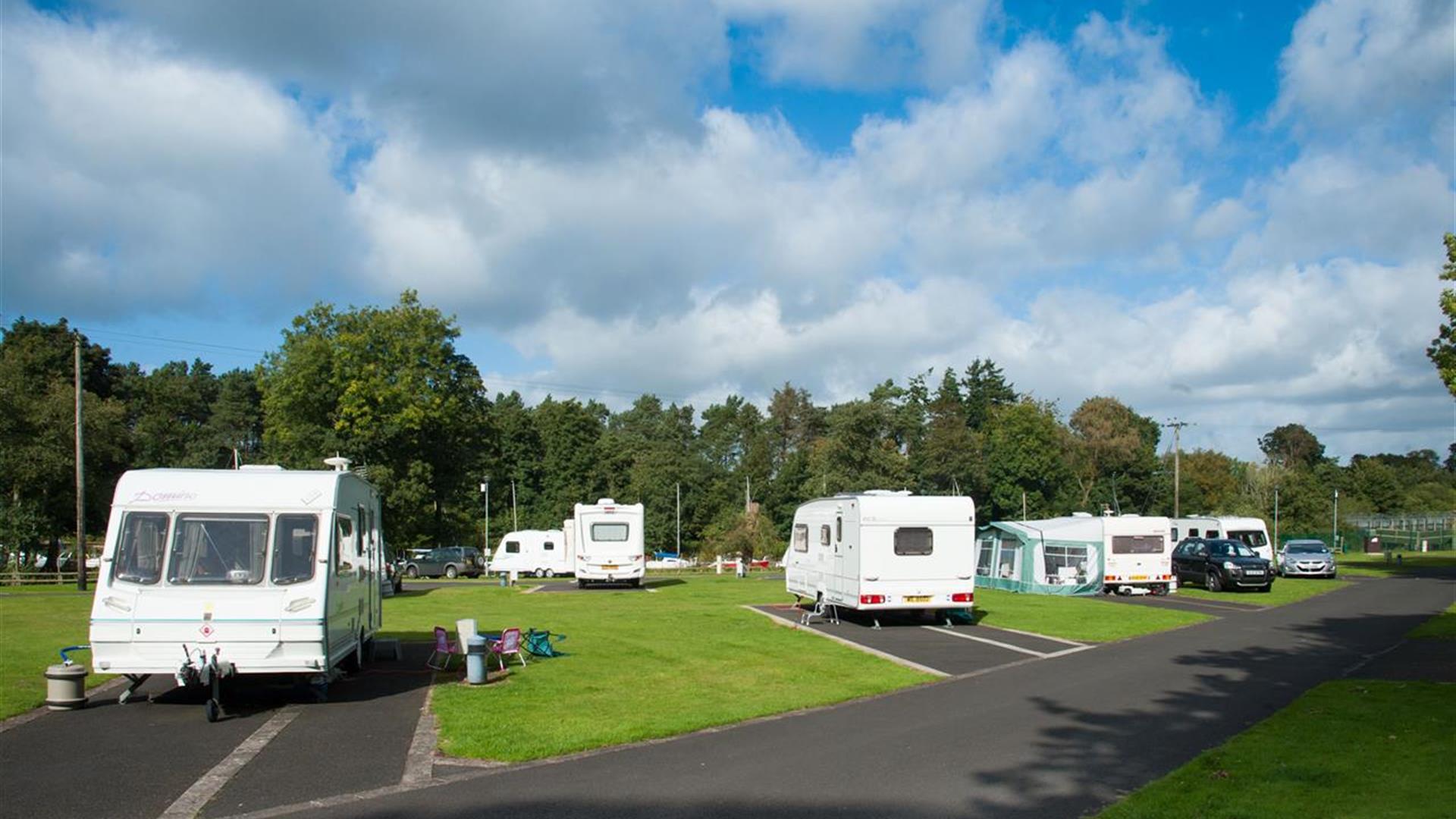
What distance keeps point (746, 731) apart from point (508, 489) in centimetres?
8954

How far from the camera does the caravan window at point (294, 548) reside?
1229cm

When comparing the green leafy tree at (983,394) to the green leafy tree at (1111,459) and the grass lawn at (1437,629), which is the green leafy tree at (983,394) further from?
the grass lawn at (1437,629)

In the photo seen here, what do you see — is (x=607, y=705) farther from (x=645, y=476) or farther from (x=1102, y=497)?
(x=1102, y=497)

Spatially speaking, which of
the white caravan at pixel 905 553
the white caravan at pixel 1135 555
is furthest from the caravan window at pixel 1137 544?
the white caravan at pixel 905 553

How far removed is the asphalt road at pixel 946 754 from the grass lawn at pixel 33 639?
7414mm

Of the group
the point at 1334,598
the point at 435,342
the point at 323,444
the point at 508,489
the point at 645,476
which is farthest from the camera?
the point at 508,489

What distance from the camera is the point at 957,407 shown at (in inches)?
4040

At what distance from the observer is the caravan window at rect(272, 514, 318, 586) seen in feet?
40.3

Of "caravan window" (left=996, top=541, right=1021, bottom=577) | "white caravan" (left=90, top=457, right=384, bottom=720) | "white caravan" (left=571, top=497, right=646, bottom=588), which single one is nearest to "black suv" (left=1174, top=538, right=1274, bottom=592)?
"caravan window" (left=996, top=541, right=1021, bottom=577)

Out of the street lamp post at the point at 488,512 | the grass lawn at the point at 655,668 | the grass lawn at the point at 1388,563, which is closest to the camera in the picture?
the grass lawn at the point at 655,668

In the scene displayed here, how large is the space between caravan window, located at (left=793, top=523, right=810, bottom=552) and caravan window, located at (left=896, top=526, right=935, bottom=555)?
13.5ft

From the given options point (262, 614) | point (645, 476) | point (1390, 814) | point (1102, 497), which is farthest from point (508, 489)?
point (1390, 814)

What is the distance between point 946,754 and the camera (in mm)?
9742

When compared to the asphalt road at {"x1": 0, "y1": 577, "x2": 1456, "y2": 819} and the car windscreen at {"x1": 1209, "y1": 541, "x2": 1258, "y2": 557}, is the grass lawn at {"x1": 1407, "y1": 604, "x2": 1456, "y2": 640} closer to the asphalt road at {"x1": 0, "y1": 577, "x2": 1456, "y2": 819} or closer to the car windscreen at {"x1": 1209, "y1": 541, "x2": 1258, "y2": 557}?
the asphalt road at {"x1": 0, "y1": 577, "x2": 1456, "y2": 819}
